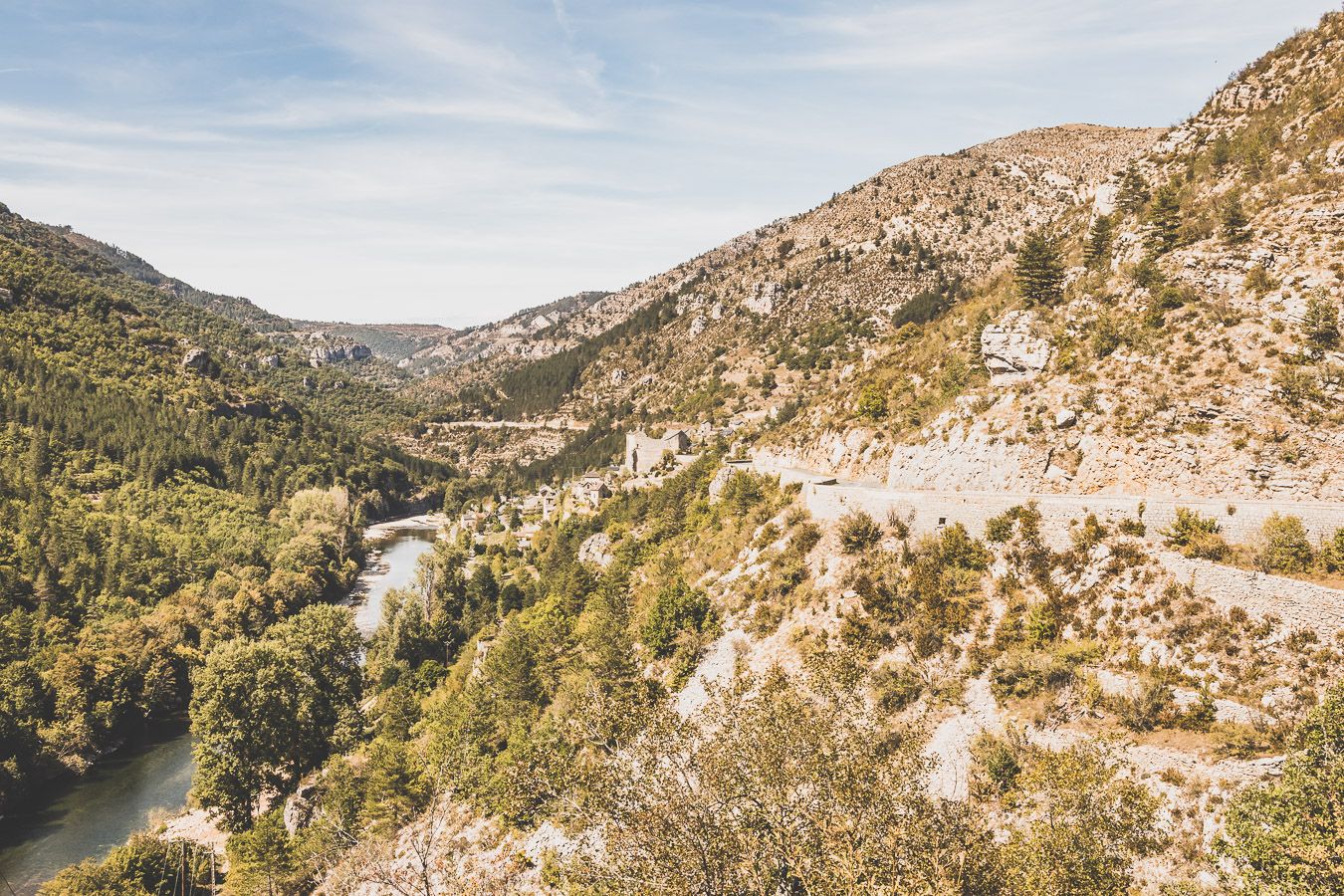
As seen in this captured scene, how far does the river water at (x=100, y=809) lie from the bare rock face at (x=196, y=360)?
4538 inches

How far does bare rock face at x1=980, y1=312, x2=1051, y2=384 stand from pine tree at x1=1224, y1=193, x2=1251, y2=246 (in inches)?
268

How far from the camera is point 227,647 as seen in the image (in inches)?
1801

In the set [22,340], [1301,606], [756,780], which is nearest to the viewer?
[756,780]

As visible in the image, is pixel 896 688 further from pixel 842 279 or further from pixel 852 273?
pixel 852 273

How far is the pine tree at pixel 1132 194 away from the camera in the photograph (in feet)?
102

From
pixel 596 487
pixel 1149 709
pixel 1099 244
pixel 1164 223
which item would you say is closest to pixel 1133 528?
pixel 1149 709

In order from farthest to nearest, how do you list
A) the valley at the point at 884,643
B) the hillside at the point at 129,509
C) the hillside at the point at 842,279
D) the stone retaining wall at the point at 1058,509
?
1. the hillside at the point at 842,279
2. the hillside at the point at 129,509
3. the stone retaining wall at the point at 1058,509
4. the valley at the point at 884,643

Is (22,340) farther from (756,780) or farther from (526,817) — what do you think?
(756,780)

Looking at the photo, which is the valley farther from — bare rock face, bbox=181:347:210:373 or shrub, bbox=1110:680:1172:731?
bare rock face, bbox=181:347:210:373

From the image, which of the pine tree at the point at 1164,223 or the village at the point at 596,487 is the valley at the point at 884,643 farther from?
the village at the point at 596,487

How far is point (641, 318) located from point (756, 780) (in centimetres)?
15725

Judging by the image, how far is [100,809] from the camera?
39688 millimetres

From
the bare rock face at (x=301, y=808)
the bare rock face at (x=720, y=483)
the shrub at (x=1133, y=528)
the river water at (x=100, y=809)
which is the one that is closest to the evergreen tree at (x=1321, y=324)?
the shrub at (x=1133, y=528)

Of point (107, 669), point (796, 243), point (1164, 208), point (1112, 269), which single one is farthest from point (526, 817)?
point (796, 243)
